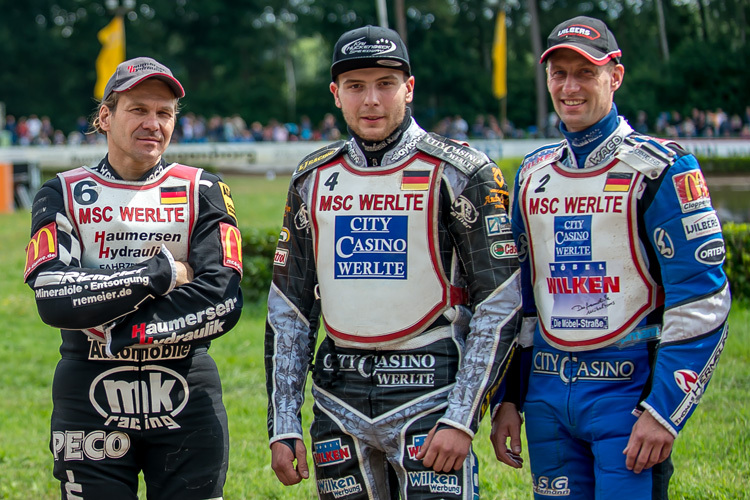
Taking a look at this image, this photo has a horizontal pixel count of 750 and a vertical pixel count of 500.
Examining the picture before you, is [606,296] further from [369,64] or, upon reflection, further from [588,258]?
[369,64]

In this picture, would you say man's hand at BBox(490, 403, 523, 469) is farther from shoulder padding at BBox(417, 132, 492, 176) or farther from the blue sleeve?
shoulder padding at BBox(417, 132, 492, 176)

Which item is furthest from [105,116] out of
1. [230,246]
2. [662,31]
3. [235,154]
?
Result: [662,31]

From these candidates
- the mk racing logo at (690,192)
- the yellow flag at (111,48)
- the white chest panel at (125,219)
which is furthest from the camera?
the yellow flag at (111,48)

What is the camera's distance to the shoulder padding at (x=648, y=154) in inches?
134

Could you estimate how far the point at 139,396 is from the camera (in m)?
3.75

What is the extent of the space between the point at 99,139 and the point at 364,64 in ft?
125

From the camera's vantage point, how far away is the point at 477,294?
3469mm

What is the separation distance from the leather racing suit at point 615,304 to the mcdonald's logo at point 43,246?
1979 millimetres

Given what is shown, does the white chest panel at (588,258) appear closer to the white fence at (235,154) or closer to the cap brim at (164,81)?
the cap brim at (164,81)

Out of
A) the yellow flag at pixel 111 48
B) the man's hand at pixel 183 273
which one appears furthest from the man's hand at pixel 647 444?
the yellow flag at pixel 111 48

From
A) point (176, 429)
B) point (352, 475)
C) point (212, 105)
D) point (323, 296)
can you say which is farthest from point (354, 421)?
point (212, 105)

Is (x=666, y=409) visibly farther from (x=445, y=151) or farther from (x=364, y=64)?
(x=364, y=64)

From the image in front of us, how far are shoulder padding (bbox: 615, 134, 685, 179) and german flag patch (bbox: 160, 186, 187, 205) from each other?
1841 mm

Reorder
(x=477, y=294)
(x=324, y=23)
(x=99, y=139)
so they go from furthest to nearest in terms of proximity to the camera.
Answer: (x=324, y=23) < (x=99, y=139) < (x=477, y=294)
